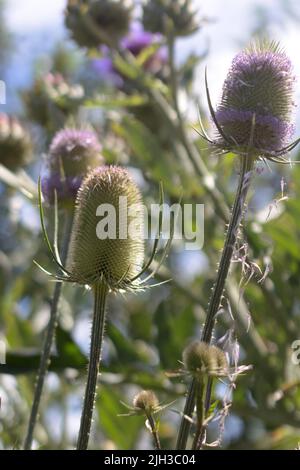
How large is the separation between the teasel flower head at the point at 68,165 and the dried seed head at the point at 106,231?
267 millimetres

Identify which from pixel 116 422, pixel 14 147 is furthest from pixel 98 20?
pixel 116 422

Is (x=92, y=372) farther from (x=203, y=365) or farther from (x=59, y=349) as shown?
(x=59, y=349)

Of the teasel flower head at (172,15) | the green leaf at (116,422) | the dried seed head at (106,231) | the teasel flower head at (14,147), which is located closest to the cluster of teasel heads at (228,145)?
the dried seed head at (106,231)

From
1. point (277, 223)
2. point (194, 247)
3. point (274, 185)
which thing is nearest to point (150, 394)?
point (194, 247)

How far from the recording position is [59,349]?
1.65 metres

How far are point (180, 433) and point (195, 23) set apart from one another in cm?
153

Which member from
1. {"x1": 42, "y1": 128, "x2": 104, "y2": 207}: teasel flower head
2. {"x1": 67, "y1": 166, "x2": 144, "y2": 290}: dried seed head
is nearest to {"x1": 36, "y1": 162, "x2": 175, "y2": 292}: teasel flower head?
{"x1": 67, "y1": 166, "x2": 144, "y2": 290}: dried seed head

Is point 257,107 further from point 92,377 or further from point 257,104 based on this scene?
point 92,377

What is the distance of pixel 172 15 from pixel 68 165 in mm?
1014

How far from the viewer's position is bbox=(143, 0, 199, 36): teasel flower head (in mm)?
2193

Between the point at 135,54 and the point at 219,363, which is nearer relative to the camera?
the point at 219,363

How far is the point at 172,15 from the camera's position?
2.19m

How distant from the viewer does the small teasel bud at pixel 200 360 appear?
0.77m

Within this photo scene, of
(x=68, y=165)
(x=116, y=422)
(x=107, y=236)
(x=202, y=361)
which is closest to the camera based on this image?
(x=202, y=361)
